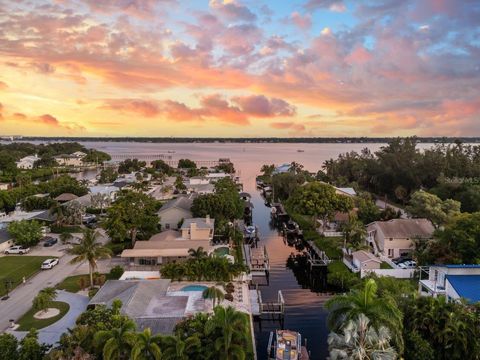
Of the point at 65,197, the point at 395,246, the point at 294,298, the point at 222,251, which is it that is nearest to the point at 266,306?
the point at 294,298

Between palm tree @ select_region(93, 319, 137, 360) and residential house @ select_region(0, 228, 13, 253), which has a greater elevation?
palm tree @ select_region(93, 319, 137, 360)

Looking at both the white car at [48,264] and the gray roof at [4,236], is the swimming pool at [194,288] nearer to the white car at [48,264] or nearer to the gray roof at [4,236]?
the white car at [48,264]

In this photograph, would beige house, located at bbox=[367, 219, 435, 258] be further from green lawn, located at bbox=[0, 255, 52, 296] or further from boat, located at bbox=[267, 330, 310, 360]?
green lawn, located at bbox=[0, 255, 52, 296]

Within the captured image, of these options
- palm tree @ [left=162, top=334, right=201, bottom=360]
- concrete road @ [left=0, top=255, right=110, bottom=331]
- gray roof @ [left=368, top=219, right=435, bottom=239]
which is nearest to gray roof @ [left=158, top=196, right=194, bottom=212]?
concrete road @ [left=0, top=255, right=110, bottom=331]

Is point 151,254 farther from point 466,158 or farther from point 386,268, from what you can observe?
point 466,158

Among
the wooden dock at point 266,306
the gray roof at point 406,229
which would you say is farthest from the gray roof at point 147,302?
the gray roof at point 406,229

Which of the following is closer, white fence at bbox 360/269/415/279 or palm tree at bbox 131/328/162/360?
palm tree at bbox 131/328/162/360

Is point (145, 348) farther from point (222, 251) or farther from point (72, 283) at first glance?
point (222, 251)
